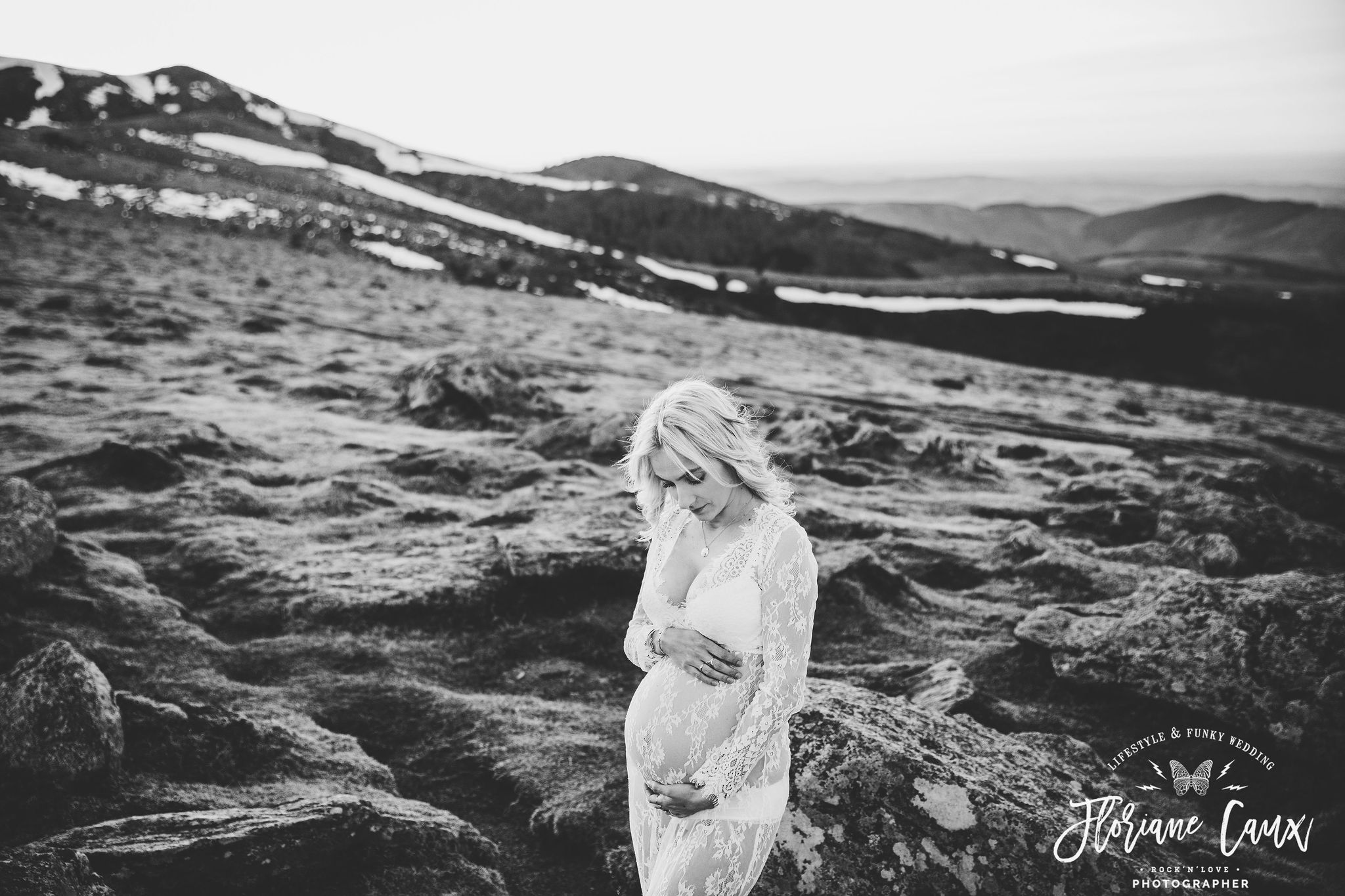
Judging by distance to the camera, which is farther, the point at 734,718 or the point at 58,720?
the point at 58,720

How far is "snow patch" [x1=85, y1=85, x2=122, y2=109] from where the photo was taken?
75.2 meters

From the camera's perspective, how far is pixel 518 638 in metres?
7.20

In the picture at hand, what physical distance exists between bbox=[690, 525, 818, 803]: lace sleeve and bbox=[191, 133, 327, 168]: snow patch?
71131mm

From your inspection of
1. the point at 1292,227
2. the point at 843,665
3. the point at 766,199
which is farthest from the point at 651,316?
the point at 1292,227

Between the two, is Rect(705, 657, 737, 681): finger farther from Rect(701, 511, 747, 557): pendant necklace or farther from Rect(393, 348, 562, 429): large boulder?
Rect(393, 348, 562, 429): large boulder

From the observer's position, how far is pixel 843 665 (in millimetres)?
6816

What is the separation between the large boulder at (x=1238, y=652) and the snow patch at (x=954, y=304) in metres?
36.8

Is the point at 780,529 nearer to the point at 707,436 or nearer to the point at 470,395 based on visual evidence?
the point at 707,436

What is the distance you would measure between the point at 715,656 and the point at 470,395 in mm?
12244

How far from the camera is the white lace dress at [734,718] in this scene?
10.6 feet

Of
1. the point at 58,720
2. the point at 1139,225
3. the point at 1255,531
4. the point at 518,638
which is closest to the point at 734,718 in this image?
the point at 58,720

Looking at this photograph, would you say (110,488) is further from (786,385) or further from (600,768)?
(786,385)

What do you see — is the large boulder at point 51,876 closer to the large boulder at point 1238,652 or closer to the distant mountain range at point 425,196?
the large boulder at point 1238,652

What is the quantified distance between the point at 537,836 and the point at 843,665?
315 cm
